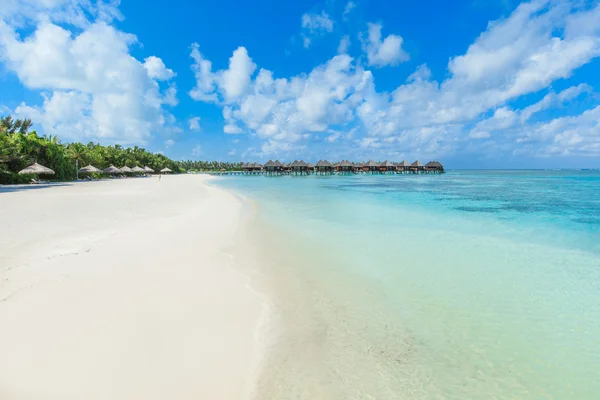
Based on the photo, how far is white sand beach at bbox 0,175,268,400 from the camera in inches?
98.0

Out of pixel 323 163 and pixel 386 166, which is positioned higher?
pixel 323 163

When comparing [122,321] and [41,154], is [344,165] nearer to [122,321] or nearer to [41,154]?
[41,154]

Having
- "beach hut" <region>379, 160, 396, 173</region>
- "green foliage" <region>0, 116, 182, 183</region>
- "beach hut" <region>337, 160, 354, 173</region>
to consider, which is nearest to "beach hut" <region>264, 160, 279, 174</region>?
"beach hut" <region>337, 160, 354, 173</region>

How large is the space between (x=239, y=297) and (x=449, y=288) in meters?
3.49

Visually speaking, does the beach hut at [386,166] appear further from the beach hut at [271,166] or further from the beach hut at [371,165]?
the beach hut at [271,166]

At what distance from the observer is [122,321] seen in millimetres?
3381

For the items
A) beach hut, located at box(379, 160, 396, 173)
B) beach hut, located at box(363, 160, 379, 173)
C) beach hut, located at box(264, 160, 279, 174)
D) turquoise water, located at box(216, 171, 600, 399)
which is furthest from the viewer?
beach hut, located at box(363, 160, 379, 173)

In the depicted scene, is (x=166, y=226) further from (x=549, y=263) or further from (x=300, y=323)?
(x=549, y=263)

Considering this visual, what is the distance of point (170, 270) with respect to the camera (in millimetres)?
5152

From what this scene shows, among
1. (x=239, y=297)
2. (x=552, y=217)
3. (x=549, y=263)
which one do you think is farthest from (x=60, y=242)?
(x=552, y=217)

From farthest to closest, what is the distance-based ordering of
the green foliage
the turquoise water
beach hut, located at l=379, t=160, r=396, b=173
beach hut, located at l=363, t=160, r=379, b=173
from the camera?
beach hut, located at l=363, t=160, r=379, b=173 → beach hut, located at l=379, t=160, r=396, b=173 → the green foliage → the turquoise water

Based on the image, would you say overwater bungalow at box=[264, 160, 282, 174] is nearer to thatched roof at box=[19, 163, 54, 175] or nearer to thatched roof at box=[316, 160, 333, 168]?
thatched roof at box=[316, 160, 333, 168]

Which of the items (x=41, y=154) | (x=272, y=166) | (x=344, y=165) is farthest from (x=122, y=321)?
(x=344, y=165)

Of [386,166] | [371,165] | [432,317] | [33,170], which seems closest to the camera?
[432,317]
